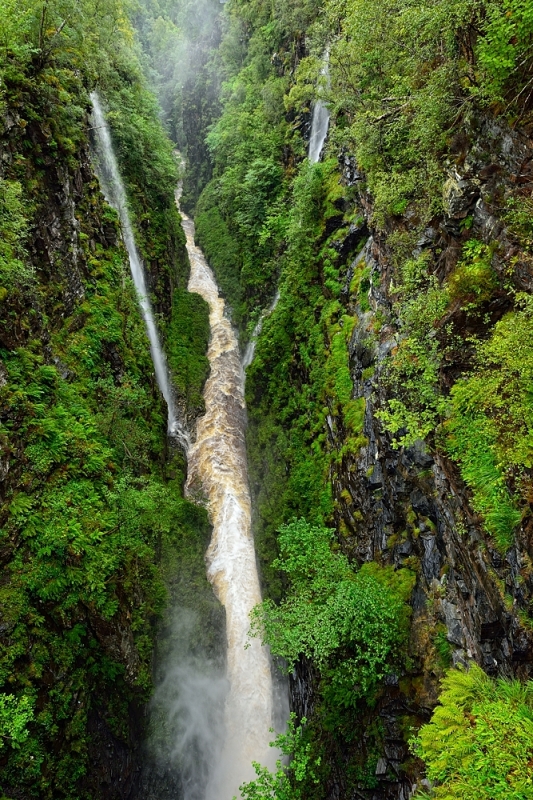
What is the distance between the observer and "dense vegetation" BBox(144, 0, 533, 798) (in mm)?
7223

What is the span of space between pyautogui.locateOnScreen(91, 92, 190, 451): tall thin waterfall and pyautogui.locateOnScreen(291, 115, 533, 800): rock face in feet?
43.6

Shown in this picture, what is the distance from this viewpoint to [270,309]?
24.7 m

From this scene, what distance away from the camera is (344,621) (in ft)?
32.4

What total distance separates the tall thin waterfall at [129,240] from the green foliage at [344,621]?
40.8 ft

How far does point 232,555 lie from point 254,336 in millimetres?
12232

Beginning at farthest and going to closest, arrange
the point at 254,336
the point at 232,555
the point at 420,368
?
1. the point at 254,336
2. the point at 232,555
3. the point at 420,368

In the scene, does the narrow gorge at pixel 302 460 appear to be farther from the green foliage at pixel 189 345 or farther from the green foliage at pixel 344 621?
the green foliage at pixel 189 345

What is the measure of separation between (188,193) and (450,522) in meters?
43.6

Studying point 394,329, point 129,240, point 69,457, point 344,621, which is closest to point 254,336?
point 129,240

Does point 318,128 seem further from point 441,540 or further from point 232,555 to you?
point 441,540

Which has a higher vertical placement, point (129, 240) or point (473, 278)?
point (129, 240)

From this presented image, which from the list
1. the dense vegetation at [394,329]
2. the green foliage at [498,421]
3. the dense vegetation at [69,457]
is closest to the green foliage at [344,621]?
the dense vegetation at [394,329]

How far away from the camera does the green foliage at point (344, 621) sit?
9508 mm

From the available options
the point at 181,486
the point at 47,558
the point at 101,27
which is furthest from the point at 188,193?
the point at 47,558
